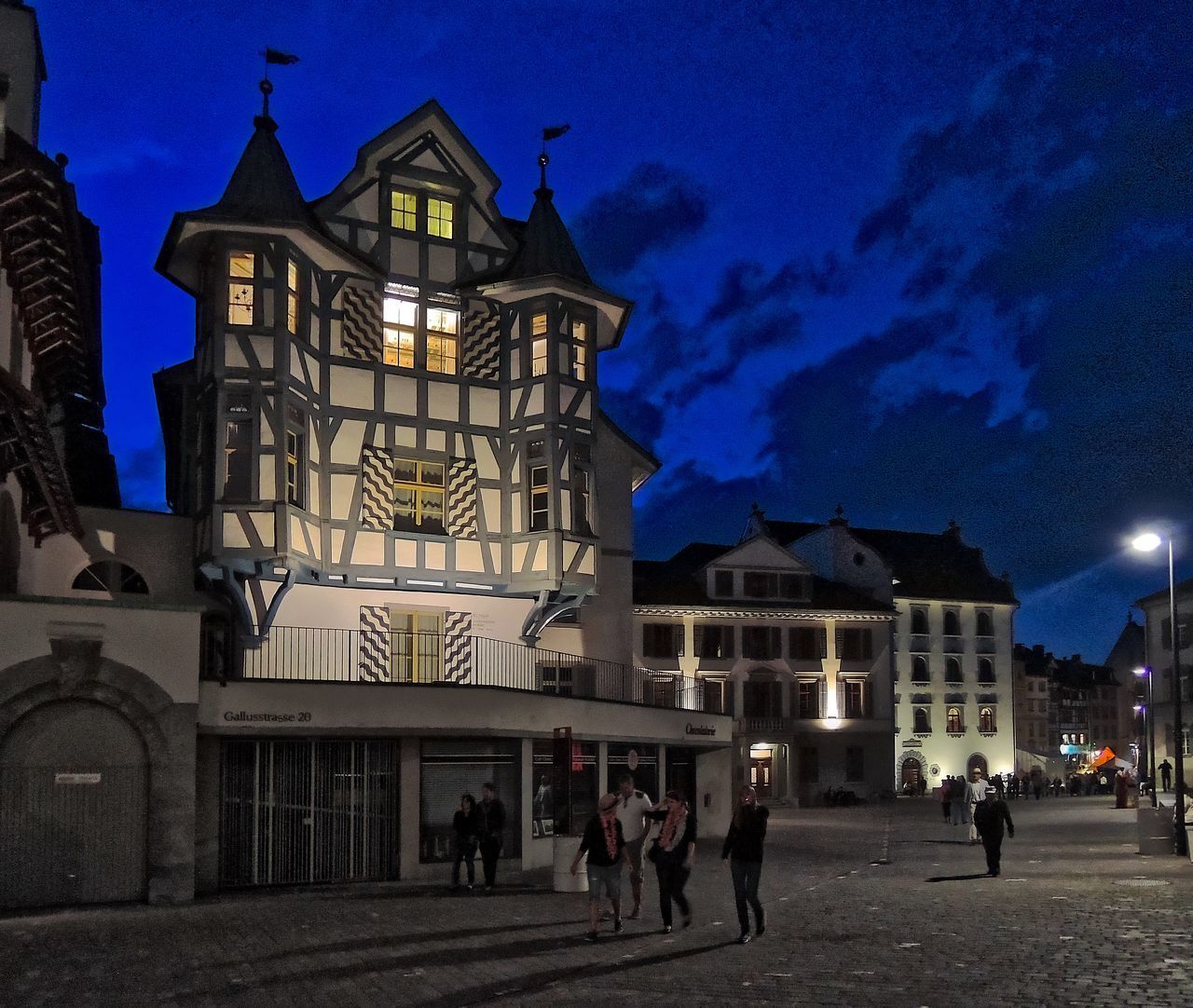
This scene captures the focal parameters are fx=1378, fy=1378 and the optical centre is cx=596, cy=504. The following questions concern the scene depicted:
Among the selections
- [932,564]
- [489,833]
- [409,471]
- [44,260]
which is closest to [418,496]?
[409,471]

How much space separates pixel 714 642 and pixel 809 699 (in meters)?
5.53

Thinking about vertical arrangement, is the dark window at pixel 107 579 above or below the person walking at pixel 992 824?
above

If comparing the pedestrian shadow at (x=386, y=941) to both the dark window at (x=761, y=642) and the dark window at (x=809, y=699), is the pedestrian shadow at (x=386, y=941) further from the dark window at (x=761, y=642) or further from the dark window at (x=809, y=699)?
the dark window at (x=809, y=699)

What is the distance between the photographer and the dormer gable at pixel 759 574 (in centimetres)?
5888

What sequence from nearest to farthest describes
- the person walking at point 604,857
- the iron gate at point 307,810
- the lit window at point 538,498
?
1. the person walking at point 604,857
2. the iron gate at point 307,810
3. the lit window at point 538,498

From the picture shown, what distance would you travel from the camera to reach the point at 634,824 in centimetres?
1814

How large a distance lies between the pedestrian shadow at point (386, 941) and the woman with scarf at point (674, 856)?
4.71 ft

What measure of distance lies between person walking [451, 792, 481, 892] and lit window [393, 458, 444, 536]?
9676 millimetres

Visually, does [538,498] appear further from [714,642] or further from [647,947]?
[714,642]

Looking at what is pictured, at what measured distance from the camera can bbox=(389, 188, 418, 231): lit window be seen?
31.1m

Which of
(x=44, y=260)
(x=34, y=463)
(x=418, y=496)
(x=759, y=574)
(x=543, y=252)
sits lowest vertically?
(x=34, y=463)

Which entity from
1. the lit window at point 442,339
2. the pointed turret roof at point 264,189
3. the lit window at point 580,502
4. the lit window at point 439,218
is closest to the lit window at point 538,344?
the lit window at point 442,339

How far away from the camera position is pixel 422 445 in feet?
99.9

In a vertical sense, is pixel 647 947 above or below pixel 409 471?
below
